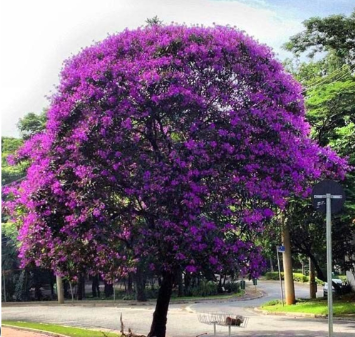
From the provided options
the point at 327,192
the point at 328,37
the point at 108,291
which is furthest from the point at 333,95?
the point at 108,291

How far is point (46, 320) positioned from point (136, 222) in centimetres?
763

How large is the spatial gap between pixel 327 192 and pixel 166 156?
2.59 metres

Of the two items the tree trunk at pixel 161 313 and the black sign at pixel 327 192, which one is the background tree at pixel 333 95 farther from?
the black sign at pixel 327 192

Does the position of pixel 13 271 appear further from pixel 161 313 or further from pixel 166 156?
pixel 166 156

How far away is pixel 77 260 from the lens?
8.13 meters

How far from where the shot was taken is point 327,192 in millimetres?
5449

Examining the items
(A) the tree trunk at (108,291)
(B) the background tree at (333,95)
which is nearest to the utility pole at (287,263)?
(B) the background tree at (333,95)

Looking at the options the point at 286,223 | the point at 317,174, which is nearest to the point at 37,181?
the point at 317,174

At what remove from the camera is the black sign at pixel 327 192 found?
5.32 metres

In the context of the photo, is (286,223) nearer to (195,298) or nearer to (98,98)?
(195,298)

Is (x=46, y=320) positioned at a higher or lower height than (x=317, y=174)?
lower

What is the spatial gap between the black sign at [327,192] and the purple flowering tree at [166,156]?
1.89m

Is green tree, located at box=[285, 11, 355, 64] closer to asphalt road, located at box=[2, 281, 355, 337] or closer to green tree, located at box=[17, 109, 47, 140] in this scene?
asphalt road, located at box=[2, 281, 355, 337]

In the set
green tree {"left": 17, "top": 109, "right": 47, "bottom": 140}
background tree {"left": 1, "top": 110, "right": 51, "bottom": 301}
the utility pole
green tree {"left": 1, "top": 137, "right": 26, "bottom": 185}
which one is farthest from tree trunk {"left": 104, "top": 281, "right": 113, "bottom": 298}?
the utility pole
